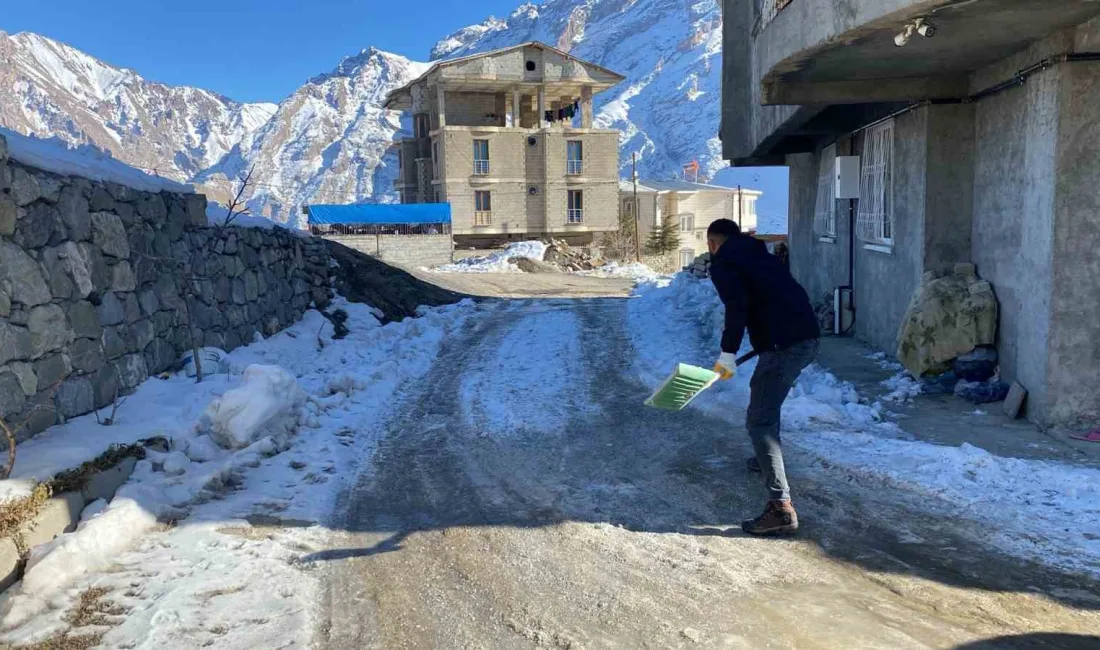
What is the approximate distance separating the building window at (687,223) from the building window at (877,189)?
183 feet

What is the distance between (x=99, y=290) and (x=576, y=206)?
41610mm

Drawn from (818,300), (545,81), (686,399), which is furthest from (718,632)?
(545,81)

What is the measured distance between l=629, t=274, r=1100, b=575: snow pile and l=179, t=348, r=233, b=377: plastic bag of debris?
4.42 m

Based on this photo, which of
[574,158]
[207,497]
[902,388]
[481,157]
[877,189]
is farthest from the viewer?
[574,158]

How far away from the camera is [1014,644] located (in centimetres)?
320

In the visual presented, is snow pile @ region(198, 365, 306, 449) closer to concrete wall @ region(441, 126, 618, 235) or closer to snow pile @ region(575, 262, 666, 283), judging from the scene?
snow pile @ region(575, 262, 666, 283)

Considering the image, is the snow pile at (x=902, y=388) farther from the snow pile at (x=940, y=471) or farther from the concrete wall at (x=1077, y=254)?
the concrete wall at (x=1077, y=254)

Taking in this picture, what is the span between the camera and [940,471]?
5.12 m


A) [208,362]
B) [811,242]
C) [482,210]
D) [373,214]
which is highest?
[482,210]

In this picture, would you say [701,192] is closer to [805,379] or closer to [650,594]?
[805,379]

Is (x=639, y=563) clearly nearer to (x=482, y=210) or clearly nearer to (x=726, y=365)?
(x=726, y=365)

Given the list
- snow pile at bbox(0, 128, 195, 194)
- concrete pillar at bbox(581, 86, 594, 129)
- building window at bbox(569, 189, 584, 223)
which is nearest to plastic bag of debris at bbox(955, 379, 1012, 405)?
snow pile at bbox(0, 128, 195, 194)

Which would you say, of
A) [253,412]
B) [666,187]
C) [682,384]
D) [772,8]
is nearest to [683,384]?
[682,384]

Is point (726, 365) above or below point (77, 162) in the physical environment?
below
